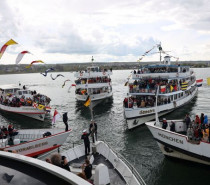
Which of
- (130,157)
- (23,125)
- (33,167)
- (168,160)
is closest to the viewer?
(33,167)

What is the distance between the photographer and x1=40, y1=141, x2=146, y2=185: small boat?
774 cm

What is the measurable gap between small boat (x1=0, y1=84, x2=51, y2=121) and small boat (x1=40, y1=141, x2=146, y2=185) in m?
15.6

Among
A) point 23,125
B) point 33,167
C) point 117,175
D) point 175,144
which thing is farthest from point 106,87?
point 33,167

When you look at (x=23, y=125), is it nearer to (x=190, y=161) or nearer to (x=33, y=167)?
(x=190, y=161)

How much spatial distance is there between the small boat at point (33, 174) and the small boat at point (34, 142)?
38.4 ft

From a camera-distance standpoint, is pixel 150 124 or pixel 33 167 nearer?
pixel 33 167

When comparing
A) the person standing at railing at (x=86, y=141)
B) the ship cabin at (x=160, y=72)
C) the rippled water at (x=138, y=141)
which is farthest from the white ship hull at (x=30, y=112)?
the person standing at railing at (x=86, y=141)

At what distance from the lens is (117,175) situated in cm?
958

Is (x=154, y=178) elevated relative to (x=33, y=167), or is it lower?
lower

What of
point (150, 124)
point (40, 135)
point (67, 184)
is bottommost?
point (40, 135)

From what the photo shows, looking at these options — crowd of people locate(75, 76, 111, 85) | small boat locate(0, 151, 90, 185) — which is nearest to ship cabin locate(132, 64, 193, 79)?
crowd of people locate(75, 76, 111, 85)

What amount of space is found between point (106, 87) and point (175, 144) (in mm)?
27622

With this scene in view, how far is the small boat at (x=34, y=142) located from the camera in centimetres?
1424

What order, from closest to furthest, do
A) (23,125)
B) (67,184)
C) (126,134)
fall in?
(67,184)
(126,134)
(23,125)
